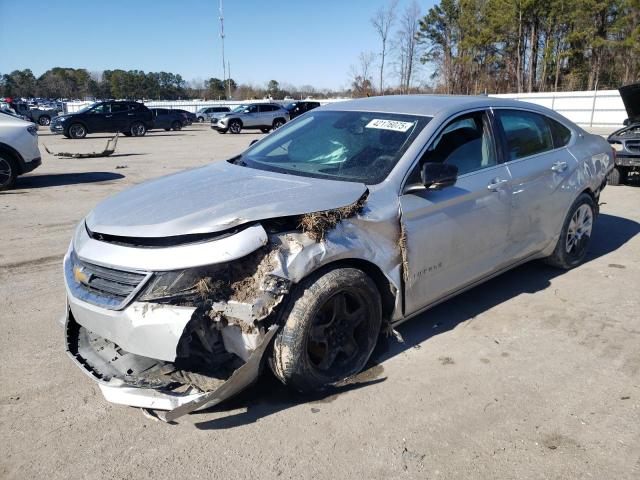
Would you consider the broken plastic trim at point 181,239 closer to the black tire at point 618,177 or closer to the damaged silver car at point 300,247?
the damaged silver car at point 300,247

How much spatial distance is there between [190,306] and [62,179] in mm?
10402

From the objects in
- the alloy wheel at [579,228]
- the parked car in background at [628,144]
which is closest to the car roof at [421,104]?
the alloy wheel at [579,228]

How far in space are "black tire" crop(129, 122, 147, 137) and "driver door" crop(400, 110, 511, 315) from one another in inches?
999

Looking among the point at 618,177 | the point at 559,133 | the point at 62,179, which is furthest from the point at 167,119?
the point at 559,133

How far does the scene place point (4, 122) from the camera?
995 centimetres

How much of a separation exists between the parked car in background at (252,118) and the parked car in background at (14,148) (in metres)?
19.7

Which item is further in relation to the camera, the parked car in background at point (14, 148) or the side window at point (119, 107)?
the side window at point (119, 107)

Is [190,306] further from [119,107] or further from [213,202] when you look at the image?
[119,107]

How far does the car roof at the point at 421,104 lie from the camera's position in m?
3.88

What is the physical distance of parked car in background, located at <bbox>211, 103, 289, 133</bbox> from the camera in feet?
97.1

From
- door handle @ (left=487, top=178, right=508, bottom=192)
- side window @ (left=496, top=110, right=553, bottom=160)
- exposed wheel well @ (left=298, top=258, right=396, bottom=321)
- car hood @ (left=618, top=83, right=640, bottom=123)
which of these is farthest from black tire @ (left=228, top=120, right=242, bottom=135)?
exposed wheel well @ (left=298, top=258, right=396, bottom=321)

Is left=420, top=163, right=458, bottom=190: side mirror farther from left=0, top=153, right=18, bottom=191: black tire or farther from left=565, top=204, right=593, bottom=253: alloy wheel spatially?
left=0, top=153, right=18, bottom=191: black tire

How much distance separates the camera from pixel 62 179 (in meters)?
11.5

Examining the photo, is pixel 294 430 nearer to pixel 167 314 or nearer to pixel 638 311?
pixel 167 314
